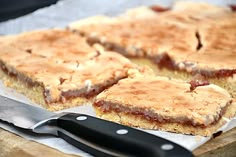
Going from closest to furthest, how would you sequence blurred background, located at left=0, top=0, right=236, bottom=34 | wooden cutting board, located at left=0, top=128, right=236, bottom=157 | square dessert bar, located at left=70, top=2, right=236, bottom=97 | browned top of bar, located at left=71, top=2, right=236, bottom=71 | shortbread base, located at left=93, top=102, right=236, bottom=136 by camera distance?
wooden cutting board, located at left=0, top=128, right=236, bottom=157
shortbread base, located at left=93, top=102, right=236, bottom=136
square dessert bar, located at left=70, top=2, right=236, bottom=97
browned top of bar, located at left=71, top=2, right=236, bottom=71
blurred background, located at left=0, top=0, right=236, bottom=34

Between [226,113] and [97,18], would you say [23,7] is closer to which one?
[97,18]

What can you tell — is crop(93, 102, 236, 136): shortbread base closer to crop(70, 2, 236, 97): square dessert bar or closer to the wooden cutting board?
the wooden cutting board

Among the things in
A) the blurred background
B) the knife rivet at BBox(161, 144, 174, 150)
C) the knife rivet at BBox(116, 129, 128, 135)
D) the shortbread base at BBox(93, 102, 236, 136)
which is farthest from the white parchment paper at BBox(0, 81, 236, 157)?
the blurred background

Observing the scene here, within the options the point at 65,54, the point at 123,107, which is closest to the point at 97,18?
the point at 65,54

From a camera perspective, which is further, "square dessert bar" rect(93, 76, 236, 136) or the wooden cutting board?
"square dessert bar" rect(93, 76, 236, 136)

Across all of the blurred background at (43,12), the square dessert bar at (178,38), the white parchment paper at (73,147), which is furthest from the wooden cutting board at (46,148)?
the blurred background at (43,12)

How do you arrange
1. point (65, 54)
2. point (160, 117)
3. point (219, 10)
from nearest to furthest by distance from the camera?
point (160, 117) → point (65, 54) → point (219, 10)

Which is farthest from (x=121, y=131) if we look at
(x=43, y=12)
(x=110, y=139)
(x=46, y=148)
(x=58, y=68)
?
(x=43, y=12)
